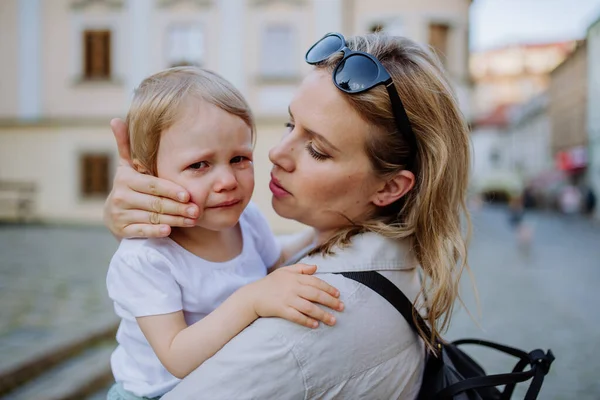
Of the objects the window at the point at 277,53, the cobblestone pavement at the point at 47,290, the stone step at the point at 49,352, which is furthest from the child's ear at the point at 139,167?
the window at the point at 277,53

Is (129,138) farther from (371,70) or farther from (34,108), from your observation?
(34,108)

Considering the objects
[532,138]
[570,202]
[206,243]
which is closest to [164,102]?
[206,243]

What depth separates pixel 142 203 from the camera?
1454 mm

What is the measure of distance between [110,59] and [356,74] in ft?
52.3

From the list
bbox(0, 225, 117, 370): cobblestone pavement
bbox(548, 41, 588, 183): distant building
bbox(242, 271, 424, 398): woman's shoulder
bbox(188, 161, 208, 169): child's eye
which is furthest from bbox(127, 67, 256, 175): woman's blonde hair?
bbox(548, 41, 588, 183): distant building

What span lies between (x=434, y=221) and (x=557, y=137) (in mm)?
39479

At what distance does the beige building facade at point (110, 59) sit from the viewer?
15.3 m

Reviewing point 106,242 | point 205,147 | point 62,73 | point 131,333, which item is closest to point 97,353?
point 131,333

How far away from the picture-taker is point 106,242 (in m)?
12.5

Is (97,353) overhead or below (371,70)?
below

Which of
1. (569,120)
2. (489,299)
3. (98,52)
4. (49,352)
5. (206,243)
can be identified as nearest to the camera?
(206,243)

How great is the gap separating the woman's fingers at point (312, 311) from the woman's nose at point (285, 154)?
441mm

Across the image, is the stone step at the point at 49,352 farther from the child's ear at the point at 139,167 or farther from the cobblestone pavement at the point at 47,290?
the child's ear at the point at 139,167

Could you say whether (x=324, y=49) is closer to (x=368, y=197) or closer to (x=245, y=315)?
(x=368, y=197)
